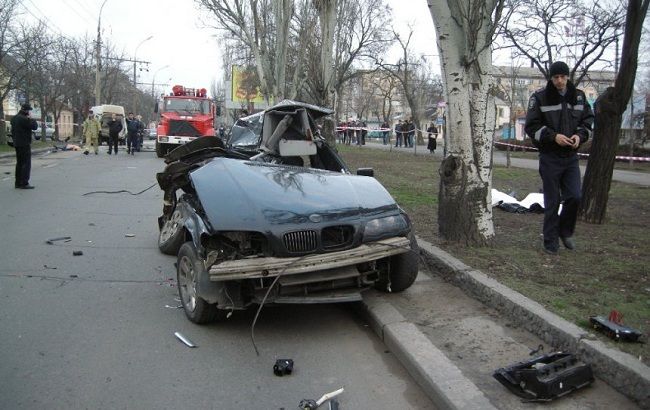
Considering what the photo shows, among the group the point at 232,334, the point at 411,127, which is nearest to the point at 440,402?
the point at 232,334

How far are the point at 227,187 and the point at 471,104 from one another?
9.58 ft

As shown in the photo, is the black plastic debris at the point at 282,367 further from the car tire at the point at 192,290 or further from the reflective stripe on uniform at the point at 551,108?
the reflective stripe on uniform at the point at 551,108

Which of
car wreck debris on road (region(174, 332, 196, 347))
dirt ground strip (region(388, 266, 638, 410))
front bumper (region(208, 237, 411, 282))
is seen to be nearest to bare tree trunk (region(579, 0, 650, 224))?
dirt ground strip (region(388, 266, 638, 410))

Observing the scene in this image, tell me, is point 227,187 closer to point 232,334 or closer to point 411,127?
point 232,334

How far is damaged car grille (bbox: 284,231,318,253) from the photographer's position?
4.18 metres

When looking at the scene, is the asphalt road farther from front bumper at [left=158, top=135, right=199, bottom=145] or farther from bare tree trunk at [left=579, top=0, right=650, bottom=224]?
front bumper at [left=158, top=135, right=199, bottom=145]

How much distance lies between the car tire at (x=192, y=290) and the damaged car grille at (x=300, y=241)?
731mm

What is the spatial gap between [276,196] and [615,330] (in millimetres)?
2617

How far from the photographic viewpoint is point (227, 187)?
469 centimetres

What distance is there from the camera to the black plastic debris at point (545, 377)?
3057mm

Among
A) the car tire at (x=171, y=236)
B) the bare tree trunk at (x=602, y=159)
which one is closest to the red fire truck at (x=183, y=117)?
the car tire at (x=171, y=236)

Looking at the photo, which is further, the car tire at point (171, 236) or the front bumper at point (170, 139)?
the front bumper at point (170, 139)

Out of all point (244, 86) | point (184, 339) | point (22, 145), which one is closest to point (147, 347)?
point (184, 339)

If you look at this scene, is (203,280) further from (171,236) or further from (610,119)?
(610,119)
